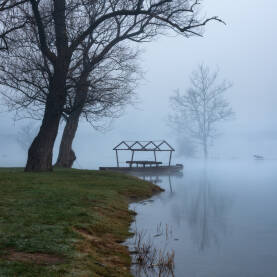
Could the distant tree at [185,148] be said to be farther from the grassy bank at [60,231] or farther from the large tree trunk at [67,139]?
the grassy bank at [60,231]

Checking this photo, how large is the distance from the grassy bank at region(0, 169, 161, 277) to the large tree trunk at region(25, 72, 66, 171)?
564 centimetres

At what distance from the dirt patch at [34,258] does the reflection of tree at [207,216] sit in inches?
139

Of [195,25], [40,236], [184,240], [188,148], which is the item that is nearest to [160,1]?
[195,25]

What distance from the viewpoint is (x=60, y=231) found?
784cm

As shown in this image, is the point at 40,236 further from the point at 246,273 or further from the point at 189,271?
the point at 246,273

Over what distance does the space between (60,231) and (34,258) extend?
1774 millimetres

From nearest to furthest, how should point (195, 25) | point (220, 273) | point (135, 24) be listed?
point (220, 273)
point (195, 25)
point (135, 24)

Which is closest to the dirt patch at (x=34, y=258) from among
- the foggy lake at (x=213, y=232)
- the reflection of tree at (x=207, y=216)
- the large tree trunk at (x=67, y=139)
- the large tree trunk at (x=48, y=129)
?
the foggy lake at (x=213, y=232)

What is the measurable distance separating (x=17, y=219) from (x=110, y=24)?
59.3 ft

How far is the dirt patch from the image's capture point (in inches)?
232

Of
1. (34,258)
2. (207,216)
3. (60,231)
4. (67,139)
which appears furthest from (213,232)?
(67,139)

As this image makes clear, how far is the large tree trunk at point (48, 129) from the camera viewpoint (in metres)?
20.3

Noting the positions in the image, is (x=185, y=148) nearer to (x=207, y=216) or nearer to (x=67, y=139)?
(x=67, y=139)

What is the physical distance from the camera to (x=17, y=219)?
857 cm
